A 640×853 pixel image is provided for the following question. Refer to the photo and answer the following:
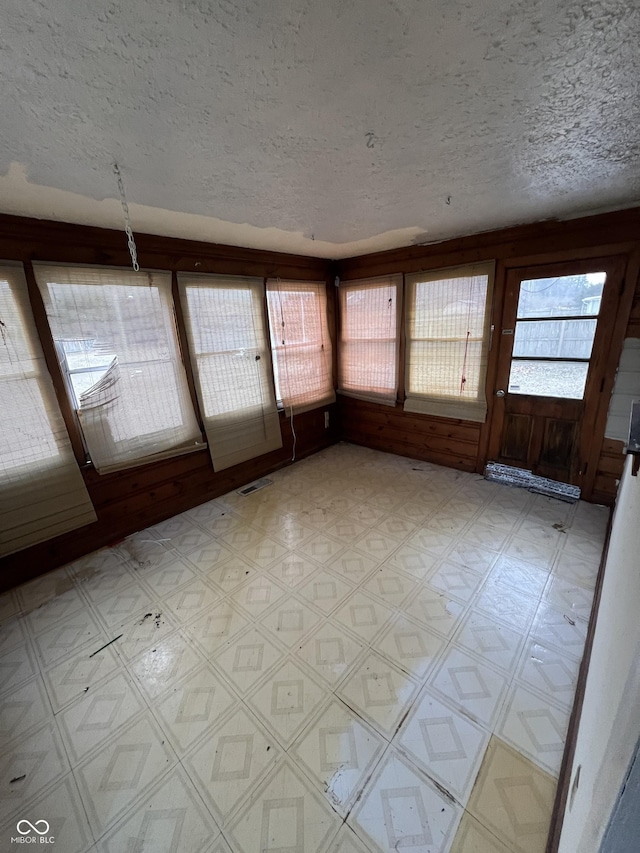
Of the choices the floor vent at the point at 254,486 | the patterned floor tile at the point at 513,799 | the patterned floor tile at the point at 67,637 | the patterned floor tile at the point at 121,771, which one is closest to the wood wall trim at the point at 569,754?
the patterned floor tile at the point at 513,799

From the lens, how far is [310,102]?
3.28ft

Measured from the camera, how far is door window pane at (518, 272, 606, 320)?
2.40 meters

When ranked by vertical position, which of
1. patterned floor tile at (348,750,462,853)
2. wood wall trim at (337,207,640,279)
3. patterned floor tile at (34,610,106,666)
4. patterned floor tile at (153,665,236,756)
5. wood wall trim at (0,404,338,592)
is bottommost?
patterned floor tile at (34,610,106,666)

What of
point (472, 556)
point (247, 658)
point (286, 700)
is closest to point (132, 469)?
point (247, 658)

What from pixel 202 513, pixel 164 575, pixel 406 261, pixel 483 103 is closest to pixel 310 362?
pixel 406 261

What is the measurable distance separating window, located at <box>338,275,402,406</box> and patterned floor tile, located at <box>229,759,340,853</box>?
307 cm

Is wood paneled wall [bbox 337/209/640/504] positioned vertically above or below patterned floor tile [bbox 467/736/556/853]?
above

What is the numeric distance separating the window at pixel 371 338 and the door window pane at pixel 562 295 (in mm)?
1141

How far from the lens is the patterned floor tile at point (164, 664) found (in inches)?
58.4

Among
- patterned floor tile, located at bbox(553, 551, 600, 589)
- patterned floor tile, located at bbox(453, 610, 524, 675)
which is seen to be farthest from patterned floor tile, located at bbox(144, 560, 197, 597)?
patterned floor tile, located at bbox(553, 551, 600, 589)

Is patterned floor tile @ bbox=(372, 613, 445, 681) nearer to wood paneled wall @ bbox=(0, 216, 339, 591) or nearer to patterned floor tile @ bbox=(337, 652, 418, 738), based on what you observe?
patterned floor tile @ bbox=(337, 652, 418, 738)

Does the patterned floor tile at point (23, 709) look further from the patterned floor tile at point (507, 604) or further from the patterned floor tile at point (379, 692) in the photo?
the patterned floor tile at point (507, 604)

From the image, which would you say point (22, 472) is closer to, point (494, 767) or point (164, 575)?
point (164, 575)

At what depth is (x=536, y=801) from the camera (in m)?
1.08
